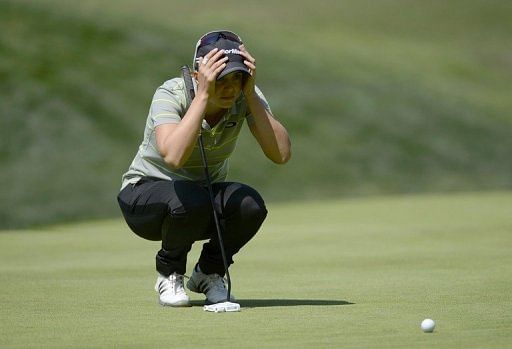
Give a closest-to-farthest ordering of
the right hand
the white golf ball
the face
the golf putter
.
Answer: the white golf ball → the right hand → the face → the golf putter

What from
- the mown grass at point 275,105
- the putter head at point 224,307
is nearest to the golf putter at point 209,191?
the putter head at point 224,307

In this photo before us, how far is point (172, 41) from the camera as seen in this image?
87.6ft

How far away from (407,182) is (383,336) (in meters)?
15.6

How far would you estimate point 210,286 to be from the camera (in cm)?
648

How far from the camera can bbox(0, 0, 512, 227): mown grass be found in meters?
19.5

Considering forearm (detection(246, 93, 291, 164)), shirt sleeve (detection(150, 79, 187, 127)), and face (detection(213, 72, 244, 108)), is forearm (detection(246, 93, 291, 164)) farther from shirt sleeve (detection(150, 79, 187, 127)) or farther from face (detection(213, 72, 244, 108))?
shirt sleeve (detection(150, 79, 187, 127))

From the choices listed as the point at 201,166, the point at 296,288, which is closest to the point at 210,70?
the point at 201,166

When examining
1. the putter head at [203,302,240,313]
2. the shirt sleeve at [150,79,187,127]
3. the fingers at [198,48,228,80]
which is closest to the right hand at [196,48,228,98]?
the fingers at [198,48,228,80]

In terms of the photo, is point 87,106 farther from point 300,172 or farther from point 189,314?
point 189,314

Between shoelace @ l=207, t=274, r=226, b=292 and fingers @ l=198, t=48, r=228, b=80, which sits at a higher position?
fingers @ l=198, t=48, r=228, b=80

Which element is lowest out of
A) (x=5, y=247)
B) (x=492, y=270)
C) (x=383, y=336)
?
(x=383, y=336)

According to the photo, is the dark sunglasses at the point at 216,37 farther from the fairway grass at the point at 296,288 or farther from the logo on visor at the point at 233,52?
the fairway grass at the point at 296,288

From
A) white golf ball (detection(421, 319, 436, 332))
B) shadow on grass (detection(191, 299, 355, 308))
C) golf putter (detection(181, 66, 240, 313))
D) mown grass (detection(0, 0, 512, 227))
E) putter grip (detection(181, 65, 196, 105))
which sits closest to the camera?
white golf ball (detection(421, 319, 436, 332))

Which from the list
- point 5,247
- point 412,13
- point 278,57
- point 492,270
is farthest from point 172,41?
point 492,270
